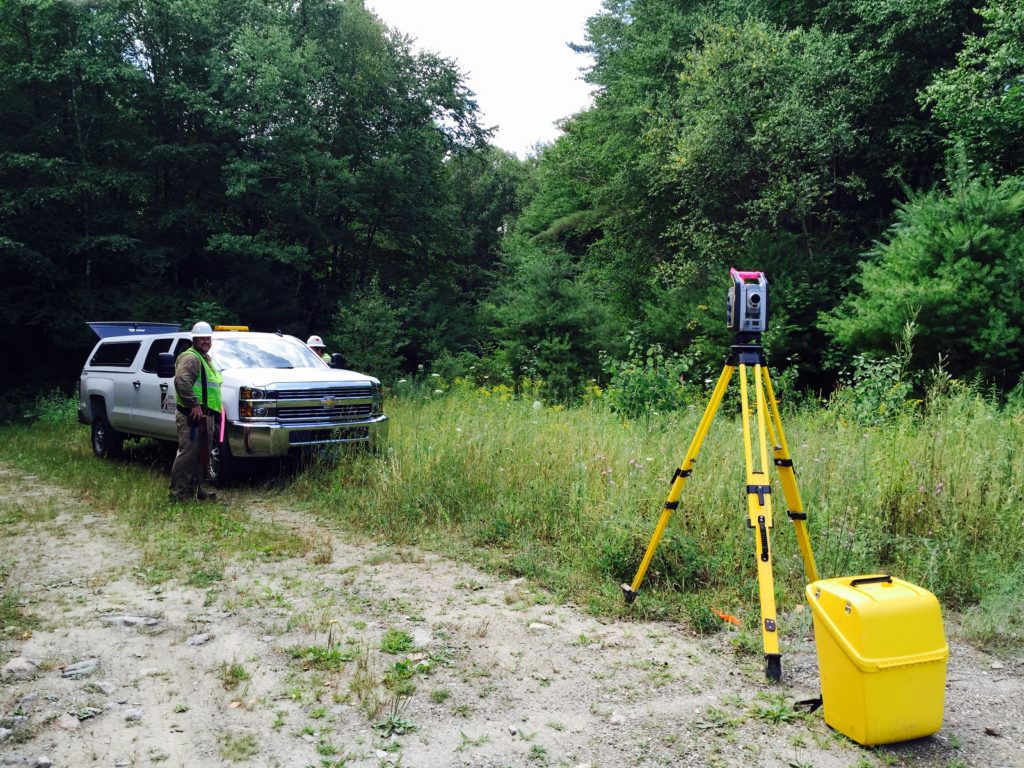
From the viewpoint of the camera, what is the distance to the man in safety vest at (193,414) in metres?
8.46

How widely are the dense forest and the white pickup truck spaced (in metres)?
4.20

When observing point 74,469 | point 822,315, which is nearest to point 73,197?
point 74,469

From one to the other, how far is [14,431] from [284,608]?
15210 mm

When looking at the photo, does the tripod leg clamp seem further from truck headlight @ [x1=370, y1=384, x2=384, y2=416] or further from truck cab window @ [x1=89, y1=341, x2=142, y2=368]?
truck cab window @ [x1=89, y1=341, x2=142, y2=368]

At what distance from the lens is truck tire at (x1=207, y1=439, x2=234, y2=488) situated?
29.9 ft

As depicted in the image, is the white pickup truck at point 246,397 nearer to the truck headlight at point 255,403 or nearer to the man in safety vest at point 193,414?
the truck headlight at point 255,403

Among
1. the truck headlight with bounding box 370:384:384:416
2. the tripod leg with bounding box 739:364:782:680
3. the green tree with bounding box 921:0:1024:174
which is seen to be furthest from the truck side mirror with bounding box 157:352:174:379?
the green tree with bounding box 921:0:1024:174

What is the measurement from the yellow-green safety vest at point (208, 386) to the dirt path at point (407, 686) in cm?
315

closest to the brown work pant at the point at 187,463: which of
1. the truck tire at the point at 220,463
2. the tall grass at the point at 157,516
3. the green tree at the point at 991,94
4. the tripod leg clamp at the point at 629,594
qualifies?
the tall grass at the point at 157,516

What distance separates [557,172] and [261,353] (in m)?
22.9

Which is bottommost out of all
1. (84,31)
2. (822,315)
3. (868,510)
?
(868,510)

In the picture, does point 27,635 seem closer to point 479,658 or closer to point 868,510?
point 479,658

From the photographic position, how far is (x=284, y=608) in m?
5.13

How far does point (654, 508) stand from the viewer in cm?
593
